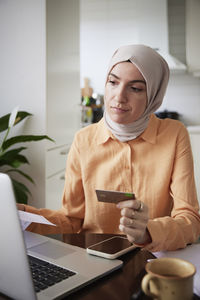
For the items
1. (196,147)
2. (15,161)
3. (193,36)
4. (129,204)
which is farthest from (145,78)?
(193,36)

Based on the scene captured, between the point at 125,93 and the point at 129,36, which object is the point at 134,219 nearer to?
the point at 125,93

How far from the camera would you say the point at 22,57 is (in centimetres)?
212

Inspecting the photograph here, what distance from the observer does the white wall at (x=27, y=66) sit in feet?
6.80

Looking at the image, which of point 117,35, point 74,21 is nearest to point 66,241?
point 74,21

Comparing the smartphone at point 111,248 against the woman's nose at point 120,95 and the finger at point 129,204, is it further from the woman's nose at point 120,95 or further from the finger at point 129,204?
the woman's nose at point 120,95

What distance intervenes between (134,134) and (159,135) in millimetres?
97

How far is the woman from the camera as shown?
→ 4.04 feet

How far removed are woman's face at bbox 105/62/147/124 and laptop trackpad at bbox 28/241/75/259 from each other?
0.52 metres

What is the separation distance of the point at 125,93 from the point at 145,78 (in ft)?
0.32

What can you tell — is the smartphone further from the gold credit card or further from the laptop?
the gold credit card

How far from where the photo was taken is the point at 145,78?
1241 millimetres

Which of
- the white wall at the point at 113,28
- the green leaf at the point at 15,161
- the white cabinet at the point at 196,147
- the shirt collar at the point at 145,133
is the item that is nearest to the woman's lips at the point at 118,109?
the shirt collar at the point at 145,133

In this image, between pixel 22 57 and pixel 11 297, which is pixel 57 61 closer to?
pixel 22 57

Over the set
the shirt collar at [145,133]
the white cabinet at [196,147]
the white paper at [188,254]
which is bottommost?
the white cabinet at [196,147]
